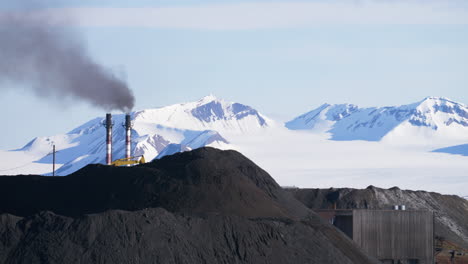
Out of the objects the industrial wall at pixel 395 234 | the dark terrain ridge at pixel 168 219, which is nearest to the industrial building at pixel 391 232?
the industrial wall at pixel 395 234

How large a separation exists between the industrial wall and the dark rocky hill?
75.6 ft

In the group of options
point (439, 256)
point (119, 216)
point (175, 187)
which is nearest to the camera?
point (119, 216)

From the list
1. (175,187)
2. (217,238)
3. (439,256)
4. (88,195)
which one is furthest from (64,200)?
(439,256)

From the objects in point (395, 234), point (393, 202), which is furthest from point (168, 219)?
point (393, 202)

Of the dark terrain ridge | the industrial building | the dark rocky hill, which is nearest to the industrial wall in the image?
the industrial building

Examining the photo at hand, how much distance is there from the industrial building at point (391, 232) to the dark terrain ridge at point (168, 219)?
12.7 feet

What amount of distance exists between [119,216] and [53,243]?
411 centimetres

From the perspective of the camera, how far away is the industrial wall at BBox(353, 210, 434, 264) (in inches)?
2921

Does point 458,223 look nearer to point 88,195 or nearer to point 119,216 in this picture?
point 88,195

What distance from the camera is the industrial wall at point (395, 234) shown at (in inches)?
2921

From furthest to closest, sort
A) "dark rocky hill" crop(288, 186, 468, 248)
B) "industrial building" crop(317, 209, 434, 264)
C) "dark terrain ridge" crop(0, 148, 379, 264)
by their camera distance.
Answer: "dark rocky hill" crop(288, 186, 468, 248) → "industrial building" crop(317, 209, 434, 264) → "dark terrain ridge" crop(0, 148, 379, 264)

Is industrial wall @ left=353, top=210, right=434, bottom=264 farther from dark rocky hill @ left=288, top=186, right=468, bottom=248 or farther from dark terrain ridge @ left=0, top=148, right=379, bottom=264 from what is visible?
dark rocky hill @ left=288, top=186, right=468, bottom=248

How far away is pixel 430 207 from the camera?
112 metres

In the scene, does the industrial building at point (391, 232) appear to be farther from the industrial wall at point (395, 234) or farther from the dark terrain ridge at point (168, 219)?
the dark terrain ridge at point (168, 219)
